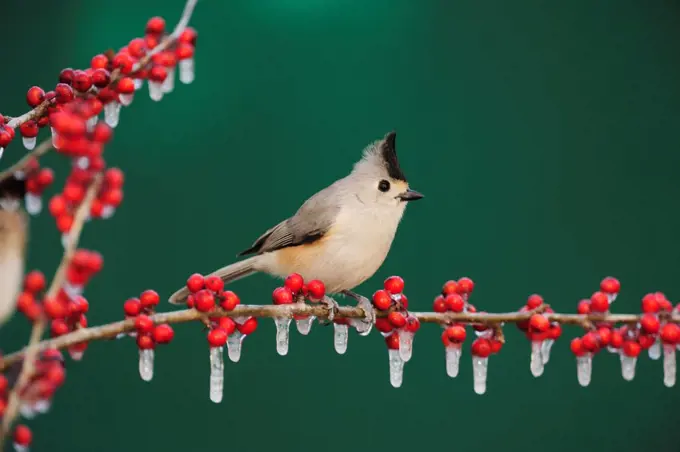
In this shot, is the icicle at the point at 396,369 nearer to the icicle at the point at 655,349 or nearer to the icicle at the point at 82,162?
the icicle at the point at 655,349

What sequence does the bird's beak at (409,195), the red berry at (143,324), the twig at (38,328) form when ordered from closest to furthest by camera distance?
the twig at (38,328) → the red berry at (143,324) → the bird's beak at (409,195)

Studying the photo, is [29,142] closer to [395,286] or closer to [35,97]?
[35,97]

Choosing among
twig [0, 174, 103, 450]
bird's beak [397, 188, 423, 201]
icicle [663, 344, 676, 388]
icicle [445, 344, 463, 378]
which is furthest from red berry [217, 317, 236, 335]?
bird's beak [397, 188, 423, 201]

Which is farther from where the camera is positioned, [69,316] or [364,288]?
[364,288]

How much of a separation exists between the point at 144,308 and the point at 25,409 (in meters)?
0.26

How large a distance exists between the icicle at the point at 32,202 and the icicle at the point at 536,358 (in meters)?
0.49

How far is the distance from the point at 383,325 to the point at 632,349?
26 cm

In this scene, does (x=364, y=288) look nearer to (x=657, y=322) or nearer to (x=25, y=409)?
(x=657, y=322)

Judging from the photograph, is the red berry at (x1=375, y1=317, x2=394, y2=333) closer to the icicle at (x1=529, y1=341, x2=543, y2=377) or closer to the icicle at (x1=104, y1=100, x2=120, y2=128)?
the icicle at (x1=529, y1=341, x2=543, y2=377)

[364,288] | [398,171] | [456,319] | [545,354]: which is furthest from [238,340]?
[364,288]

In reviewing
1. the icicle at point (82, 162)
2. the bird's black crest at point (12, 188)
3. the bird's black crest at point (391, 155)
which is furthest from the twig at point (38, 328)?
the bird's black crest at point (391, 155)

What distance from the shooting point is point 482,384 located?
762 mm

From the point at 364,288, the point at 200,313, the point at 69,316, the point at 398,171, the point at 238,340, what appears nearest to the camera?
the point at 69,316

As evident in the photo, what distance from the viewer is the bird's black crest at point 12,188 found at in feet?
1.61
